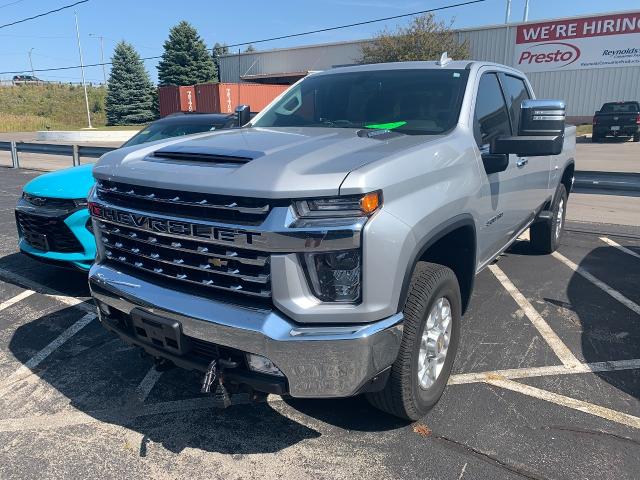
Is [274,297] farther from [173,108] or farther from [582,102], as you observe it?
[173,108]

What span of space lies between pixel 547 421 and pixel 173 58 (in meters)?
49.5

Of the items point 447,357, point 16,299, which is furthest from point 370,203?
point 16,299

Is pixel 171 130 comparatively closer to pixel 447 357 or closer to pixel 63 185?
pixel 63 185

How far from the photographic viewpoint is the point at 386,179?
88.8 inches

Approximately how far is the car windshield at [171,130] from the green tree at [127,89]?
43.0 meters

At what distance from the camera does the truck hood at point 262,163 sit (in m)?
2.16

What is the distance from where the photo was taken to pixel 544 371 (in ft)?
11.4

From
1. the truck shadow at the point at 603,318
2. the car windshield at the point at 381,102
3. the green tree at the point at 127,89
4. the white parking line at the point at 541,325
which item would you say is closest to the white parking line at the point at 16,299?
the car windshield at the point at 381,102

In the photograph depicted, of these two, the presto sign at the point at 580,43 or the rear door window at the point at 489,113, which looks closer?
the rear door window at the point at 489,113

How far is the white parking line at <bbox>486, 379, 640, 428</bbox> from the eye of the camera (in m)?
2.91

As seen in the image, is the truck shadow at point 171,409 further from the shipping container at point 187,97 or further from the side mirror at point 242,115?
the shipping container at point 187,97

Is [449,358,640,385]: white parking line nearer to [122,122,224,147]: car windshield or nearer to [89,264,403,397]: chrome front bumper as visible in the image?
[89,264,403,397]: chrome front bumper

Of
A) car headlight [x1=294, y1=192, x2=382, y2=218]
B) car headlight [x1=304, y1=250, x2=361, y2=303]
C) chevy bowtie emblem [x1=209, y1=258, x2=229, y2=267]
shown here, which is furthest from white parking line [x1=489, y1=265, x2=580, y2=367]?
chevy bowtie emblem [x1=209, y1=258, x2=229, y2=267]

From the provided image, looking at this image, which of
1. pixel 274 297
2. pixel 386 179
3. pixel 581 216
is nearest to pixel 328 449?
pixel 274 297
